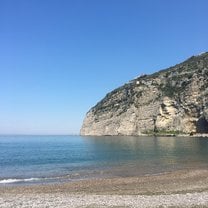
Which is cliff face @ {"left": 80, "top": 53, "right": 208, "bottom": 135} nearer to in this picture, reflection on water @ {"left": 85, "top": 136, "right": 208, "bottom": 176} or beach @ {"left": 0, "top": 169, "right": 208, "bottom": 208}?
reflection on water @ {"left": 85, "top": 136, "right": 208, "bottom": 176}

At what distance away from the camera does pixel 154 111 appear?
623ft

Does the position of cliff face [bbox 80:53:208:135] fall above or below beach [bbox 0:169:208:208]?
above

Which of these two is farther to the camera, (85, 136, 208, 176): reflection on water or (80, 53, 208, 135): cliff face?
(80, 53, 208, 135): cliff face

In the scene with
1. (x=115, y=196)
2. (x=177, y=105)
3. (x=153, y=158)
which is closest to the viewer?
(x=115, y=196)

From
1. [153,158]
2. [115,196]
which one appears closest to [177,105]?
[153,158]

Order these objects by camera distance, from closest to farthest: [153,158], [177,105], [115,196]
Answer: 1. [115,196]
2. [153,158]
3. [177,105]

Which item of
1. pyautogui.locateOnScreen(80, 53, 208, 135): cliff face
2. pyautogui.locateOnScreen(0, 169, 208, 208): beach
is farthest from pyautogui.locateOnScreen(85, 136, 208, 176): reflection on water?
pyautogui.locateOnScreen(80, 53, 208, 135): cliff face

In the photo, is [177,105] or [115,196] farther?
[177,105]

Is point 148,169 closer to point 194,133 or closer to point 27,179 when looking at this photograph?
point 27,179

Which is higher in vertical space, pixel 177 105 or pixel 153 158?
pixel 177 105

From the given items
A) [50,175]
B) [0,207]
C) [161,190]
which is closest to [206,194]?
[161,190]

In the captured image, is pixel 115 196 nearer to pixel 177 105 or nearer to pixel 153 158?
pixel 153 158

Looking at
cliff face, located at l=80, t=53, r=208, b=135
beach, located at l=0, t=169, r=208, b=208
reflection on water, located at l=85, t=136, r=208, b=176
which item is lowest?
beach, located at l=0, t=169, r=208, b=208

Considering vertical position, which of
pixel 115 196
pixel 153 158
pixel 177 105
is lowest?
pixel 115 196
